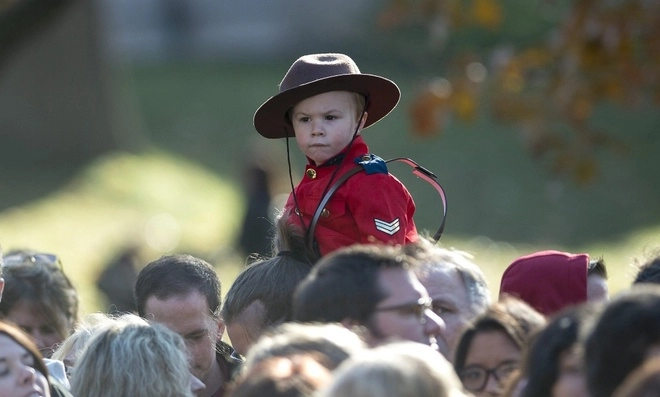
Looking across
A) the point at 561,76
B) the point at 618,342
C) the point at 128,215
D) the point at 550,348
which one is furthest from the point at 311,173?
the point at 128,215

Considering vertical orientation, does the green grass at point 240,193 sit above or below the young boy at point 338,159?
below

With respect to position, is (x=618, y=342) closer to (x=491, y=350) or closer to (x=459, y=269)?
(x=491, y=350)

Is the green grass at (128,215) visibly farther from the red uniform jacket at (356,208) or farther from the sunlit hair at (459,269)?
the sunlit hair at (459,269)

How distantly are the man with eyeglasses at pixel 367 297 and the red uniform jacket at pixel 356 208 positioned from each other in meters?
0.94

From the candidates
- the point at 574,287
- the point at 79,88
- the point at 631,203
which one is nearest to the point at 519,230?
the point at 631,203

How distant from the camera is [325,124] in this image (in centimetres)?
499

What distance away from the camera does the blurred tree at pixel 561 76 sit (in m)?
7.45

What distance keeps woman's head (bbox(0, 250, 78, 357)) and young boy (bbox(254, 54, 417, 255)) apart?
1.22 m

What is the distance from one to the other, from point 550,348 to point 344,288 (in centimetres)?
74

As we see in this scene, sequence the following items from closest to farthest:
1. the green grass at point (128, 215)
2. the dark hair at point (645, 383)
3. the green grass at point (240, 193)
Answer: the dark hair at point (645, 383) → the green grass at point (128, 215) → the green grass at point (240, 193)

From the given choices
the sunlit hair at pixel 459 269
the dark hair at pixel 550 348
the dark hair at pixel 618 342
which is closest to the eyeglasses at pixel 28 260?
the sunlit hair at pixel 459 269

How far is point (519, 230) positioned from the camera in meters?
21.5

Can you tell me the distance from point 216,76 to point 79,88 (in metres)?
10.8

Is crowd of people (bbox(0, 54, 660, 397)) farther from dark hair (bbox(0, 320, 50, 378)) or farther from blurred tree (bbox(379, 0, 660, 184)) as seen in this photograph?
blurred tree (bbox(379, 0, 660, 184))
